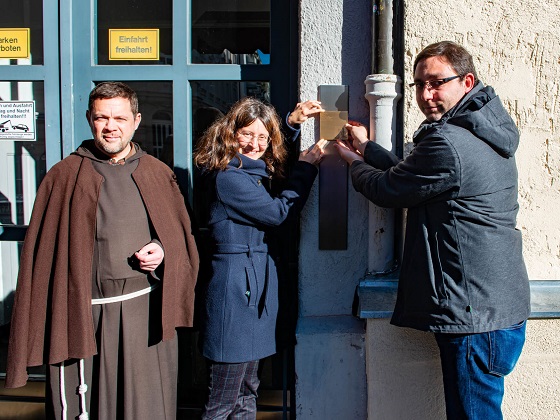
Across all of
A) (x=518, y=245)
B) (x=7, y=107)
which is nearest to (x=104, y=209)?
(x=7, y=107)

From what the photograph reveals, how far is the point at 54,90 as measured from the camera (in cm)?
301

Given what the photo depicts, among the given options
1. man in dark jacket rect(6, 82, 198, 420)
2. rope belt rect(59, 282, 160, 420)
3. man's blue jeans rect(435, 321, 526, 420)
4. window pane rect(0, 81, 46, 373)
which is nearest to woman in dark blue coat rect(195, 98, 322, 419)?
man in dark jacket rect(6, 82, 198, 420)

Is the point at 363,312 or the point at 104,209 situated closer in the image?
the point at 104,209

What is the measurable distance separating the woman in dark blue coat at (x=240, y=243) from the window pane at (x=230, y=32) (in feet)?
1.73

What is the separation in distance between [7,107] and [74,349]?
4.87 ft

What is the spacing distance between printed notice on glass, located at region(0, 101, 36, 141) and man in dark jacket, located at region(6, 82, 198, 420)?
728 millimetres

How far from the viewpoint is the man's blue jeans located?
86.8 inches

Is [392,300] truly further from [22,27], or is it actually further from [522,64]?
[22,27]

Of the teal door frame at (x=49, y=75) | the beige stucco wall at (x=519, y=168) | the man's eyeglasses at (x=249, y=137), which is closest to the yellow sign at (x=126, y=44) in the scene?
the teal door frame at (x=49, y=75)

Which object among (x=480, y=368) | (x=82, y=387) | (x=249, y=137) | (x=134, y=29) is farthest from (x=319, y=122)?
(x=82, y=387)

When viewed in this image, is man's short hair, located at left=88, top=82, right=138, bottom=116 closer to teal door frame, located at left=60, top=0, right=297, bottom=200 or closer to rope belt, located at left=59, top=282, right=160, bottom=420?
teal door frame, located at left=60, top=0, right=297, bottom=200

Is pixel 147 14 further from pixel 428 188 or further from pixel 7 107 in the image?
pixel 428 188

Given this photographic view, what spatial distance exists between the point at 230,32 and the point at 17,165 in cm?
139

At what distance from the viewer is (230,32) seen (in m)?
3.08
